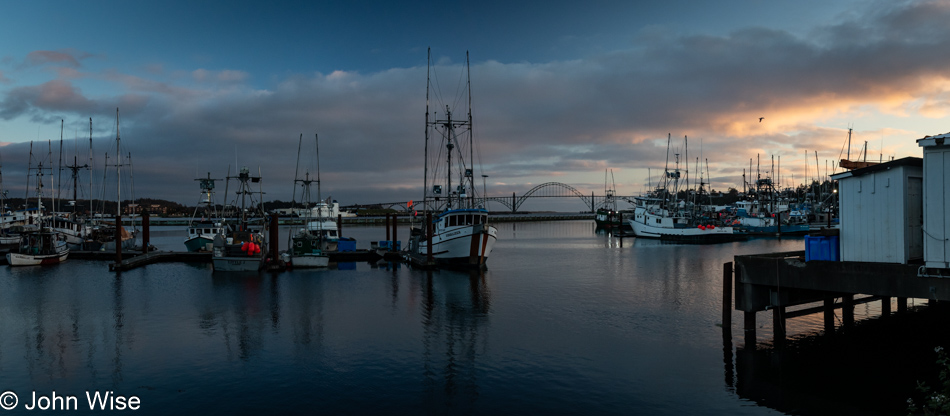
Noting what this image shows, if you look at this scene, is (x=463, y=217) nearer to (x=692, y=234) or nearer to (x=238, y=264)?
(x=238, y=264)

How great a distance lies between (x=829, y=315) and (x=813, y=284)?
6452 mm

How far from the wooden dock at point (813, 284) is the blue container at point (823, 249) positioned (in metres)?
0.41

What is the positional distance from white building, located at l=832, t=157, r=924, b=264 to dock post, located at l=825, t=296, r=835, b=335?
6.06 metres

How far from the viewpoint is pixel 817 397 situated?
631 inches

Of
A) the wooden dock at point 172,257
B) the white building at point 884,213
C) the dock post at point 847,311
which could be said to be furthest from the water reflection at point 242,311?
the dock post at point 847,311

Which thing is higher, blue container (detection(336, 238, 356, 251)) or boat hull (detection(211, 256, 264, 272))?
blue container (detection(336, 238, 356, 251))

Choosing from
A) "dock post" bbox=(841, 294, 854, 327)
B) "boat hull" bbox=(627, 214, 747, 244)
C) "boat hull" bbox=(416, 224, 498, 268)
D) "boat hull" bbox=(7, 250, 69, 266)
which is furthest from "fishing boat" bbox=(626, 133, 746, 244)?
"boat hull" bbox=(7, 250, 69, 266)

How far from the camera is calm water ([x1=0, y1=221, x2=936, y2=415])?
16.2m

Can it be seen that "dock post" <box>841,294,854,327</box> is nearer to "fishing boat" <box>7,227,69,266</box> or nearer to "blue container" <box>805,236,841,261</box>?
"blue container" <box>805,236,841,261</box>

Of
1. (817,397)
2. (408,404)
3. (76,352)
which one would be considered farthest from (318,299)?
Answer: (817,397)

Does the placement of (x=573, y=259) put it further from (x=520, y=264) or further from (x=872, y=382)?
(x=872, y=382)

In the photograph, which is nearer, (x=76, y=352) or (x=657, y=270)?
(x=76, y=352)

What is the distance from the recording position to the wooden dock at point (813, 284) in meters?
15.6

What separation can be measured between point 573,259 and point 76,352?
51.1m
